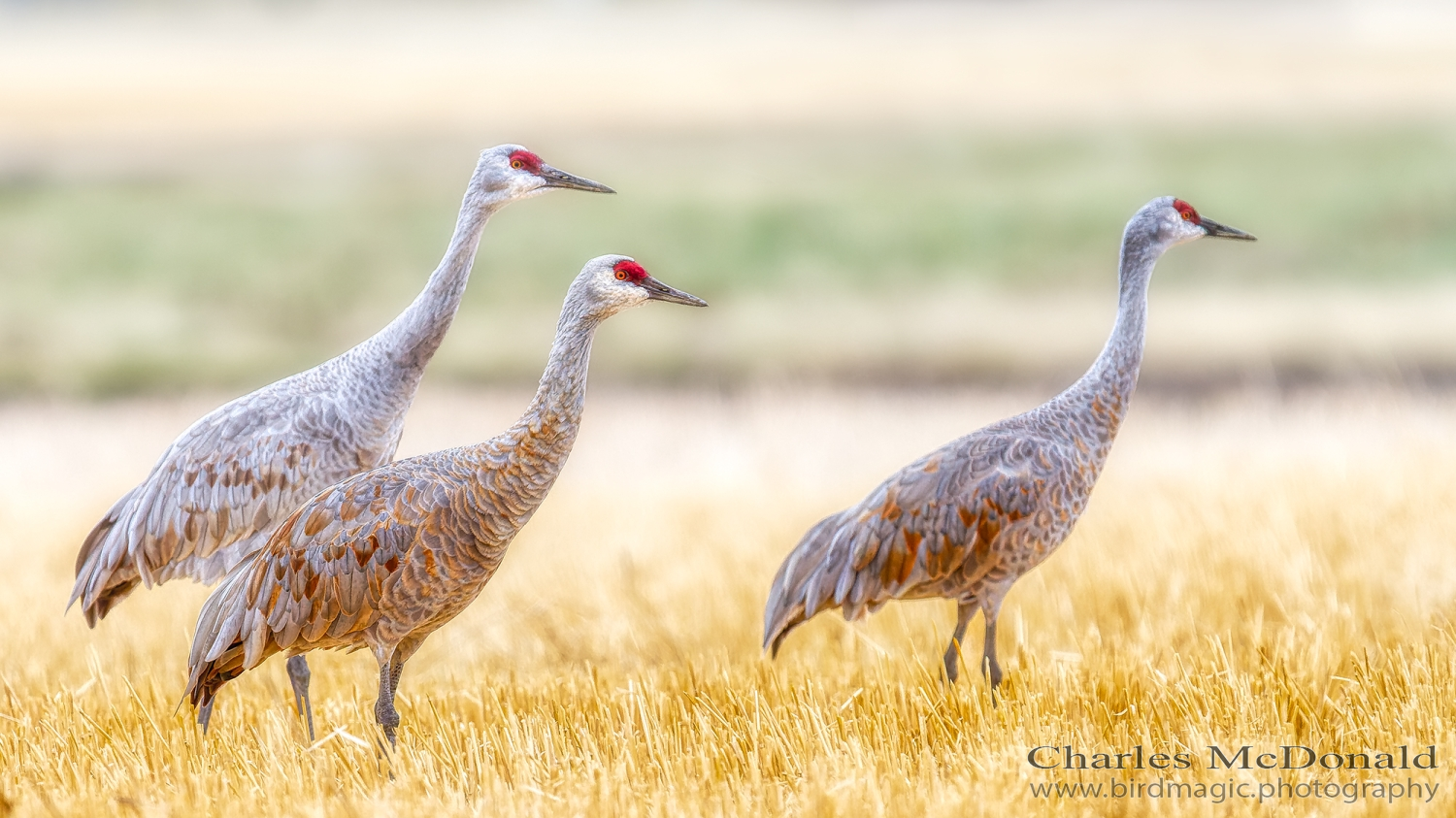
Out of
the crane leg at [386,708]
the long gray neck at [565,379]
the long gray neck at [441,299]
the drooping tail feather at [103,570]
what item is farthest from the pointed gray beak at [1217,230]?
the drooping tail feather at [103,570]

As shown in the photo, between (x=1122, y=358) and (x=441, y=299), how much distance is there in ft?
6.77

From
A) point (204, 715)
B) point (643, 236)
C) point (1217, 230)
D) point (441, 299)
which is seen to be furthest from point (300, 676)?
point (643, 236)

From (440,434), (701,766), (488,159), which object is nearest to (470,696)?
(701,766)

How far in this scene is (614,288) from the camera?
3.60 meters

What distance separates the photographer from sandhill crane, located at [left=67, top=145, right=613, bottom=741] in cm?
439

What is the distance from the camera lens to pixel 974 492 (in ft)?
14.2

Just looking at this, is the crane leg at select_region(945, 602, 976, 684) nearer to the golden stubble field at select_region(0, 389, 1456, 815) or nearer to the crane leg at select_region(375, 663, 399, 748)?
the golden stubble field at select_region(0, 389, 1456, 815)

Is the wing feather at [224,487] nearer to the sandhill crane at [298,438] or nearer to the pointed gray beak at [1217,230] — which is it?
the sandhill crane at [298,438]

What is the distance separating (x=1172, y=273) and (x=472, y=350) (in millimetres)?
7867

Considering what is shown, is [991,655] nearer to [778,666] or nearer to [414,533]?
[778,666]

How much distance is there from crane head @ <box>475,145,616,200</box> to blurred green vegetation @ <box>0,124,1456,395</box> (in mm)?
10502

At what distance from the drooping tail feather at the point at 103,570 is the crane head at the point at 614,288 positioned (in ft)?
6.53

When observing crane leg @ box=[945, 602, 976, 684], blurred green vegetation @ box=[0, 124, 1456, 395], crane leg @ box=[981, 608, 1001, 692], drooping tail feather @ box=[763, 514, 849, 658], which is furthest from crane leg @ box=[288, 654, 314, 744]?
blurred green vegetation @ box=[0, 124, 1456, 395]

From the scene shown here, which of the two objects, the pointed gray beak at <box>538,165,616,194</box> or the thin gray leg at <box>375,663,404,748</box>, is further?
the pointed gray beak at <box>538,165,616,194</box>
